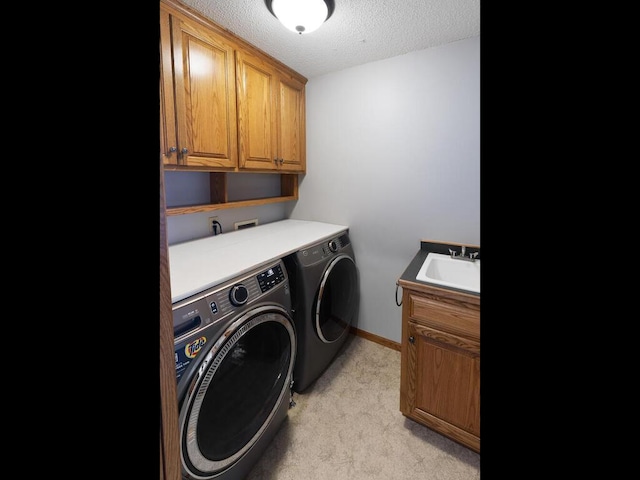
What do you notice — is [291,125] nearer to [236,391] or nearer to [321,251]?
[321,251]

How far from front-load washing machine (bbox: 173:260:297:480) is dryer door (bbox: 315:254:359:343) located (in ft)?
1.20

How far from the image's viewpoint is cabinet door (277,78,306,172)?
6.81 feet

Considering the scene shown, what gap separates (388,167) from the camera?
2.02 m

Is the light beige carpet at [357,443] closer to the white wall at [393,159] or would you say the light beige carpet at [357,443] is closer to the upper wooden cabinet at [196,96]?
the white wall at [393,159]

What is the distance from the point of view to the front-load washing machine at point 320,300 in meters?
1.56

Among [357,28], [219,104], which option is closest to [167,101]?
[219,104]

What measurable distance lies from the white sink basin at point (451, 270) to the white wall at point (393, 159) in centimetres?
17

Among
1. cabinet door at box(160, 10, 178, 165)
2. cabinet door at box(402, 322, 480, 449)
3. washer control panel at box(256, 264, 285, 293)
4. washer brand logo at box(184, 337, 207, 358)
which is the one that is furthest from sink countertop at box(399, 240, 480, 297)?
cabinet door at box(160, 10, 178, 165)
